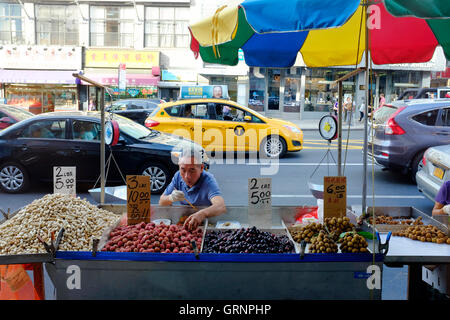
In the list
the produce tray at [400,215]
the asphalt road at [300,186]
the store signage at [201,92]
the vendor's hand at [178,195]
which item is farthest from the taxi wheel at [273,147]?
the vendor's hand at [178,195]

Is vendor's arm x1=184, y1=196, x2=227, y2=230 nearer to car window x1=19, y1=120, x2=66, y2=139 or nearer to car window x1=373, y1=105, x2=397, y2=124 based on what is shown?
car window x1=19, y1=120, x2=66, y2=139

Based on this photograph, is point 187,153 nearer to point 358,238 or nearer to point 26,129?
point 358,238

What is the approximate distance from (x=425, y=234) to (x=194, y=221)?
1.91 meters

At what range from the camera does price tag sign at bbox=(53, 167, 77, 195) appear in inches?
159

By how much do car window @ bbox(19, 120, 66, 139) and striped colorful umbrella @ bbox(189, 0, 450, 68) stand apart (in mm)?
4853

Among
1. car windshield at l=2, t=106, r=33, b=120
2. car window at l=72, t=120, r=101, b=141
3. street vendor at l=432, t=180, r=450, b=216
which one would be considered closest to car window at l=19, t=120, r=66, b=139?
car window at l=72, t=120, r=101, b=141

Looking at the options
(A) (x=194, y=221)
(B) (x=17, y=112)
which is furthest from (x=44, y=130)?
(A) (x=194, y=221)

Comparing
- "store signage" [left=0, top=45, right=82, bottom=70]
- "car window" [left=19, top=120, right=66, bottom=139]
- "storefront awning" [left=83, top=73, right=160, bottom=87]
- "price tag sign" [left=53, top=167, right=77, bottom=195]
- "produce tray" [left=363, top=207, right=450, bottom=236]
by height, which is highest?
"store signage" [left=0, top=45, right=82, bottom=70]

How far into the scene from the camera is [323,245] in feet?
9.93

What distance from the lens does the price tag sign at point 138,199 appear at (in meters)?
3.53

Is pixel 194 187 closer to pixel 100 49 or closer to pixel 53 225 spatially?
pixel 53 225
